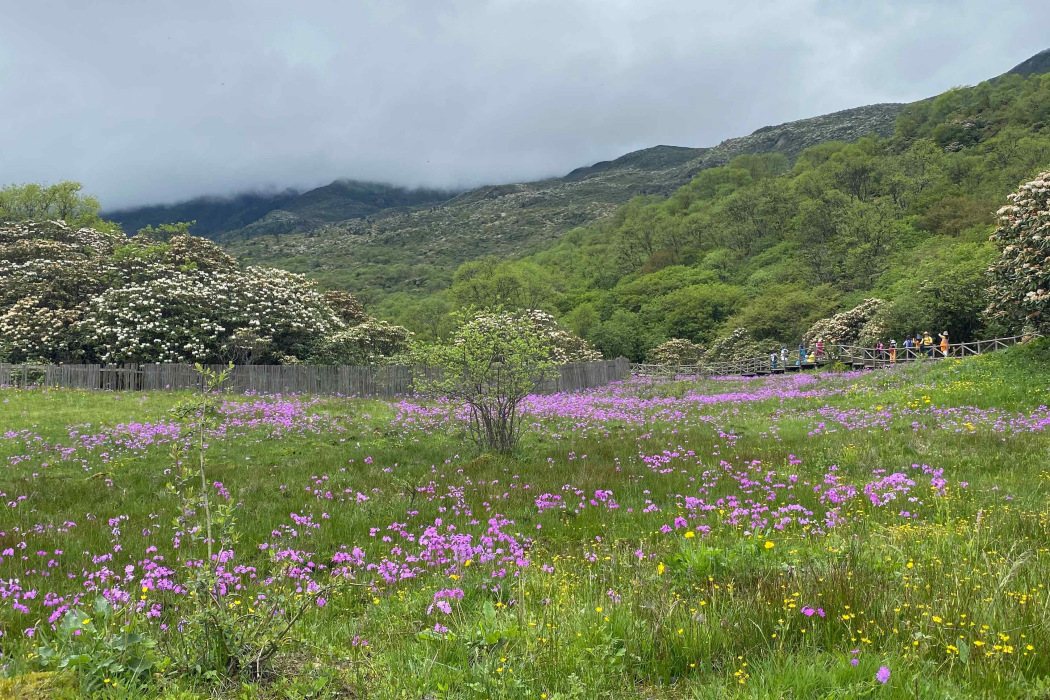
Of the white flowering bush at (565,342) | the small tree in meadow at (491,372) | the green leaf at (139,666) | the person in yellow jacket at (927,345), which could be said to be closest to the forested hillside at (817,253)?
the person in yellow jacket at (927,345)

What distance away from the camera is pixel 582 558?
548 cm

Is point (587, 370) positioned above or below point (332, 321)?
below

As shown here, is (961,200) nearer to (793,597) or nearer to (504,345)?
(504,345)

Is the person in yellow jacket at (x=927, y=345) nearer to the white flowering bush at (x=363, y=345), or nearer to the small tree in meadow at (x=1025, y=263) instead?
the small tree in meadow at (x=1025, y=263)

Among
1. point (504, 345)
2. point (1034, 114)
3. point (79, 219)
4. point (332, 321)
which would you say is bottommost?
point (504, 345)

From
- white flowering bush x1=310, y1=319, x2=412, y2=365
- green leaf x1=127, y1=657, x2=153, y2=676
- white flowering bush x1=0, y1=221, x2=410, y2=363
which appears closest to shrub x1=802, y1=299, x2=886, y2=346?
white flowering bush x1=310, y1=319, x2=412, y2=365

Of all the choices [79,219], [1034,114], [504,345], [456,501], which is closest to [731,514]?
[456,501]

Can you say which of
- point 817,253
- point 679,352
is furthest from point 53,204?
point 817,253

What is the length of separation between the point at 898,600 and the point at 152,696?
168 inches

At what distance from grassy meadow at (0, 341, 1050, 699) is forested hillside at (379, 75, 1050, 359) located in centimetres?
4077

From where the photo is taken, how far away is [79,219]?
56625 millimetres

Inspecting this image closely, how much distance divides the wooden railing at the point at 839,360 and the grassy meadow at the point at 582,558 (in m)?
25.3

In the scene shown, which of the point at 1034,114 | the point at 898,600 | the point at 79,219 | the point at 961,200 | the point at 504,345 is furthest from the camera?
the point at 1034,114

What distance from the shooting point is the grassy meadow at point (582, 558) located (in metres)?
2.92
